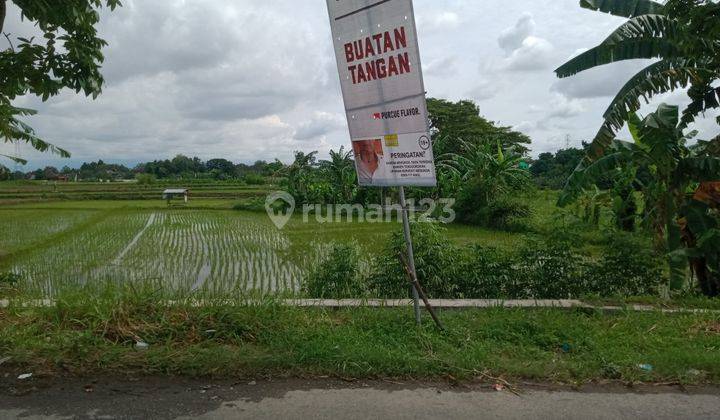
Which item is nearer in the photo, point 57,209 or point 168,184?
point 57,209

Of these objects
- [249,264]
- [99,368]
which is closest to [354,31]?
[99,368]

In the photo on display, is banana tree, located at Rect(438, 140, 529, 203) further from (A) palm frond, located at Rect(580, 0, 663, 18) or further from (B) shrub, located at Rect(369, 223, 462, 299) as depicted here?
(B) shrub, located at Rect(369, 223, 462, 299)

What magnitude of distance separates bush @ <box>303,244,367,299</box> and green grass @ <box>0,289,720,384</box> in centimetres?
113

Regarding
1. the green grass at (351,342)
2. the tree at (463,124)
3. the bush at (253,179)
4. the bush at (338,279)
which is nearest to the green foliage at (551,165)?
the tree at (463,124)

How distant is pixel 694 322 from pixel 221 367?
4082mm

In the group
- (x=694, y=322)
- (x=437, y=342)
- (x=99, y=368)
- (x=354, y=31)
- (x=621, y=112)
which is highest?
(x=354, y=31)

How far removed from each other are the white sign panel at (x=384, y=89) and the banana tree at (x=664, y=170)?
3431mm

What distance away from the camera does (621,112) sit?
7.04 m

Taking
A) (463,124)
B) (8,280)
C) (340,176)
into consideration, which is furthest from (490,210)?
(463,124)

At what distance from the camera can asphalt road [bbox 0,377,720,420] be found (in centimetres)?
308

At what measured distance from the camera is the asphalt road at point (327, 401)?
3.08m

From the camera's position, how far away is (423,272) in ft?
19.6

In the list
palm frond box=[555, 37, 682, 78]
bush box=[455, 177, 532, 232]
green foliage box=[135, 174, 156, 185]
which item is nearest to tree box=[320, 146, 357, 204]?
bush box=[455, 177, 532, 232]

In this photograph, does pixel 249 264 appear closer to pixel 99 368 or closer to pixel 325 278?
pixel 325 278
